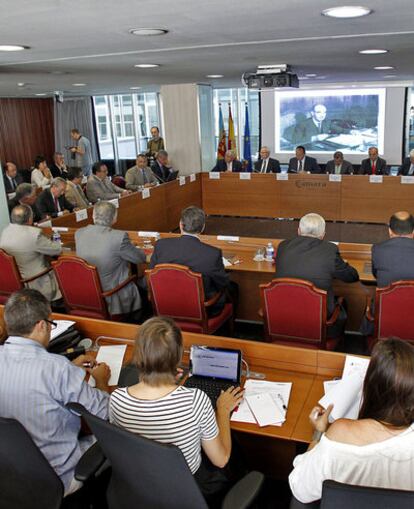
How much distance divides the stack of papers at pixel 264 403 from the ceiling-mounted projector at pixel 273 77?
16.2ft

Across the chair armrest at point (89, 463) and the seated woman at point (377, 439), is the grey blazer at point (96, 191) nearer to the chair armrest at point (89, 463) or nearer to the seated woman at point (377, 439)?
the chair armrest at point (89, 463)

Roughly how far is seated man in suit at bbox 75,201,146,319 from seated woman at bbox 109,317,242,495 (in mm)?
2092

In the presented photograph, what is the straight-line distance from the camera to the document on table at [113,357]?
2527 millimetres

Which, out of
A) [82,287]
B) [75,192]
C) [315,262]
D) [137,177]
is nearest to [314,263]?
[315,262]

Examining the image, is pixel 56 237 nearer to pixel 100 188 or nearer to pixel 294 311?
pixel 100 188

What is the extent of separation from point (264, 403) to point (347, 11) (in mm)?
2027

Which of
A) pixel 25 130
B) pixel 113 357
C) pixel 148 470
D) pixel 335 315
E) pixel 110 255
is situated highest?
pixel 25 130

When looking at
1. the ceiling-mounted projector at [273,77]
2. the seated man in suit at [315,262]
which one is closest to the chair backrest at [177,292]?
the seated man in suit at [315,262]

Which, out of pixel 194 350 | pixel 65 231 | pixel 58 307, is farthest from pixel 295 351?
pixel 65 231

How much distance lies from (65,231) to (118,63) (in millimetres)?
1820

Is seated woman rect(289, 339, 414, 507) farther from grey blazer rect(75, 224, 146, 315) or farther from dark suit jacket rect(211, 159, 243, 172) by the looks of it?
dark suit jacket rect(211, 159, 243, 172)

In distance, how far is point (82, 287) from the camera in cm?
383

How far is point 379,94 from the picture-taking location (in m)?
11.4

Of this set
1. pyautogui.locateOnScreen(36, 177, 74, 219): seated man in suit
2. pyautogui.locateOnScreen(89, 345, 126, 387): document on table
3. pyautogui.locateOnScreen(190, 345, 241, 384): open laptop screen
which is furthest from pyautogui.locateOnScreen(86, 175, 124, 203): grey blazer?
pyautogui.locateOnScreen(190, 345, 241, 384): open laptop screen
